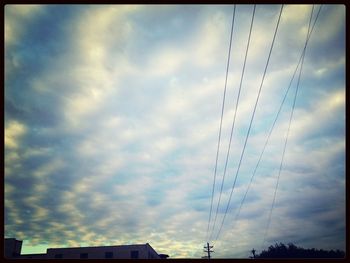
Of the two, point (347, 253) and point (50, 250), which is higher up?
point (347, 253)

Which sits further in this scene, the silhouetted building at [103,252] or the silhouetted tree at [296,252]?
the silhouetted tree at [296,252]

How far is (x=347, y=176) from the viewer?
195 inches

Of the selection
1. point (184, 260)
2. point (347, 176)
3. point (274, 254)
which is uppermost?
point (347, 176)

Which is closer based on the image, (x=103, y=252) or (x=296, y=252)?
(x=103, y=252)

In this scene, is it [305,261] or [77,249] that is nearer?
[305,261]

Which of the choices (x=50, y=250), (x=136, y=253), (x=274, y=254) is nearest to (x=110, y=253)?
(x=136, y=253)

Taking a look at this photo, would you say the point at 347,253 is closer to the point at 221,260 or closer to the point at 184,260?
the point at 221,260

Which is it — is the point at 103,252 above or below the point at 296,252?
above

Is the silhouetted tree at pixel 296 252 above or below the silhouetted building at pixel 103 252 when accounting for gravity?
below

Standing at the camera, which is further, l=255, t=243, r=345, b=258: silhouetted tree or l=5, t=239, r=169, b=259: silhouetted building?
l=255, t=243, r=345, b=258: silhouetted tree

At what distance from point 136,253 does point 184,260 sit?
45677 millimetres

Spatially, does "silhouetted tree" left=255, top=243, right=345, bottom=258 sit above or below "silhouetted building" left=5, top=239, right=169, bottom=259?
below
